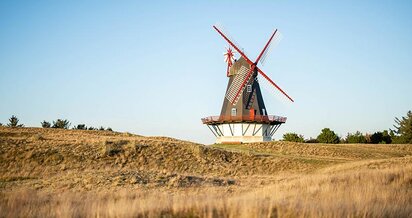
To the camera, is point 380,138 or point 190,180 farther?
point 380,138

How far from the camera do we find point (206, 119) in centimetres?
5644

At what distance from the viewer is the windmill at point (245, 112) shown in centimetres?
5359

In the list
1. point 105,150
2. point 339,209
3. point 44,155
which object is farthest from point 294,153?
point 339,209

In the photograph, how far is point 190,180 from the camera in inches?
860

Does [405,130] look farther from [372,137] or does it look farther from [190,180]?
[190,180]

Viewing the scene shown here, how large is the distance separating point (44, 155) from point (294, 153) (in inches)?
1047

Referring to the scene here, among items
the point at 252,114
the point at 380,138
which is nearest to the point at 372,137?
the point at 380,138

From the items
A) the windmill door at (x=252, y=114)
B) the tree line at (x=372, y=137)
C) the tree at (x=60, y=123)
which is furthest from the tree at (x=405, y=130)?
the tree at (x=60, y=123)

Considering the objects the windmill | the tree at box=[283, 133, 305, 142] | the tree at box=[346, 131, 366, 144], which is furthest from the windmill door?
the tree at box=[346, 131, 366, 144]

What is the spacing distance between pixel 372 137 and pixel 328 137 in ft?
33.8

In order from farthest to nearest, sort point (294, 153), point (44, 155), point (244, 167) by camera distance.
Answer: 1. point (294, 153)
2. point (244, 167)
3. point (44, 155)

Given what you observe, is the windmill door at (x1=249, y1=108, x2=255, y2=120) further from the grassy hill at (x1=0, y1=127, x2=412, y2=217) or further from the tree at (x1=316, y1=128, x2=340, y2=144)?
the tree at (x1=316, y1=128, x2=340, y2=144)

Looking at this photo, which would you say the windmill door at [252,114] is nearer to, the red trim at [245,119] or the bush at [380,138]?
the red trim at [245,119]

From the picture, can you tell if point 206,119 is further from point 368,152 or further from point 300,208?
point 300,208
